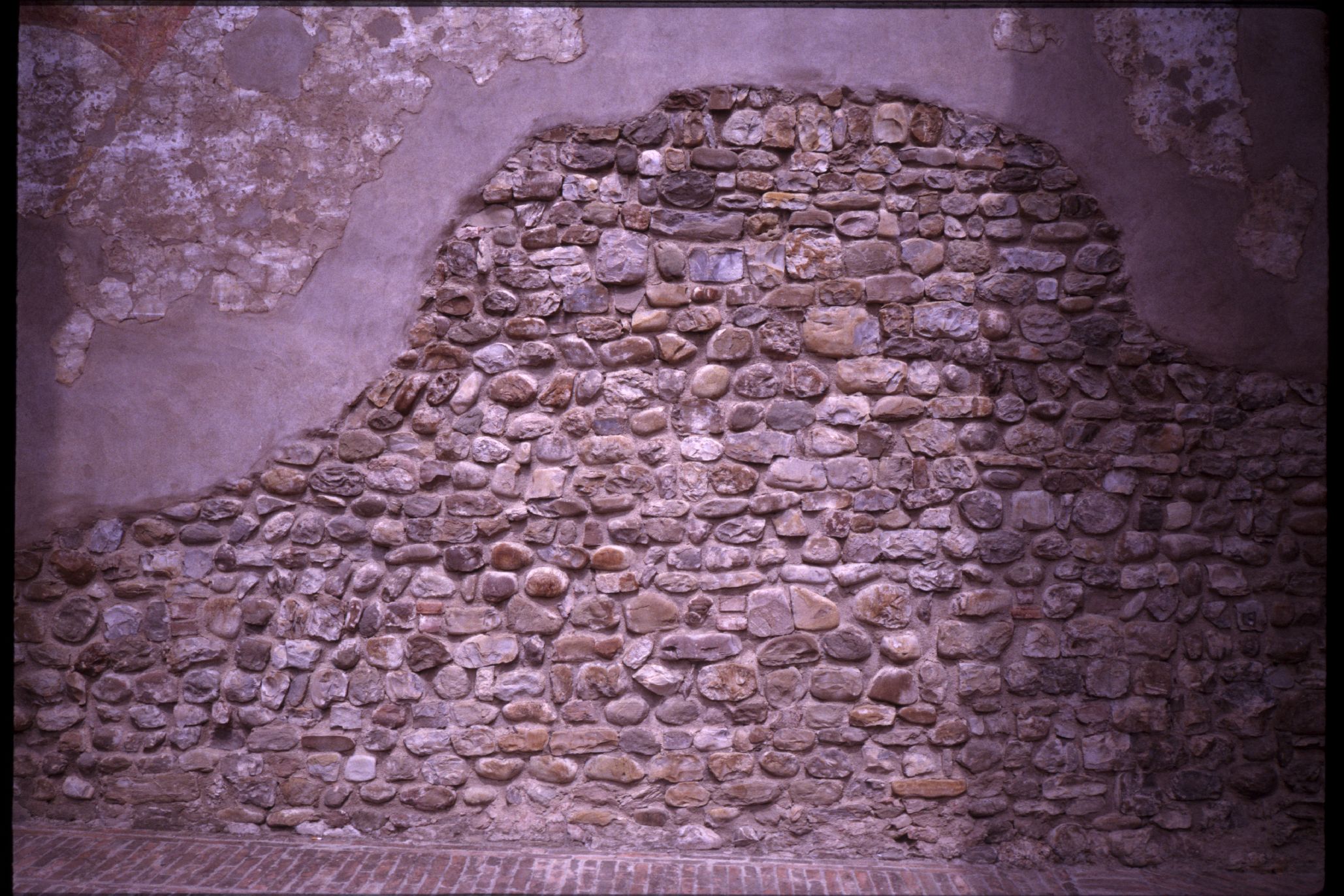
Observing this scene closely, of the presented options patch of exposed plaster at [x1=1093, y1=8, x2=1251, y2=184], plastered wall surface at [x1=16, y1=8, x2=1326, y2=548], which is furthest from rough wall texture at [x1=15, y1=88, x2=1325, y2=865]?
patch of exposed plaster at [x1=1093, y1=8, x2=1251, y2=184]

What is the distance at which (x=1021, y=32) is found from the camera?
3.95 meters

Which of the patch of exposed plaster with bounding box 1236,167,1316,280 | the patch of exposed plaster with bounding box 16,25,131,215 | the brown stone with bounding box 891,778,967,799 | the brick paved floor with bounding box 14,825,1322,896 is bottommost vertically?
the brick paved floor with bounding box 14,825,1322,896

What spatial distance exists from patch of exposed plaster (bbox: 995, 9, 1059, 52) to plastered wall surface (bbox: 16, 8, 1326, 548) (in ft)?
0.04

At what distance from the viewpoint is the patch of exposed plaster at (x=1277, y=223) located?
12.9 ft

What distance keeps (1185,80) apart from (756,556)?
2.72 meters

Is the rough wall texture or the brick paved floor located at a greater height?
the rough wall texture

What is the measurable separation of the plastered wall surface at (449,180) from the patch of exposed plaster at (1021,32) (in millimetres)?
11

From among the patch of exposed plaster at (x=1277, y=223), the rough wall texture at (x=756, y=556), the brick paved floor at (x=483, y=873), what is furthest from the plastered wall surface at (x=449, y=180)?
the brick paved floor at (x=483, y=873)

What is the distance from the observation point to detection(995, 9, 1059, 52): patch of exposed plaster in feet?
12.9

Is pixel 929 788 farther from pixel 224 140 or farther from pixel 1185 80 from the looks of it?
pixel 224 140

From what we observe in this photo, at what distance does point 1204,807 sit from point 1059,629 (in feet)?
3.11

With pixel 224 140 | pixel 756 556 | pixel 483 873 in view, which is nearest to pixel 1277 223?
pixel 756 556

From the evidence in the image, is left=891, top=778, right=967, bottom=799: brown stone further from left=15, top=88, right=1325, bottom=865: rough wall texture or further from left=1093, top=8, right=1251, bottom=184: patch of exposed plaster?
left=1093, top=8, right=1251, bottom=184: patch of exposed plaster

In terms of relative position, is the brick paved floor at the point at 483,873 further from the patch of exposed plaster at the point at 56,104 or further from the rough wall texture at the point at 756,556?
the patch of exposed plaster at the point at 56,104
